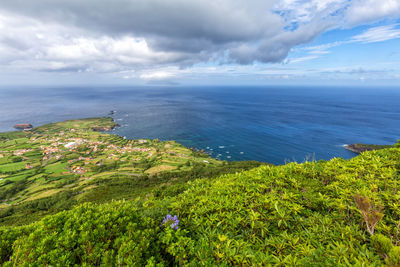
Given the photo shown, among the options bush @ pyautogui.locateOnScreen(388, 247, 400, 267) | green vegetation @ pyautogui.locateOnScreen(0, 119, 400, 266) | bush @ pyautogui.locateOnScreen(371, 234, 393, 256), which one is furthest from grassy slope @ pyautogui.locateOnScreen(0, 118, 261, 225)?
bush @ pyautogui.locateOnScreen(388, 247, 400, 267)

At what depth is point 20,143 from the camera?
265ft

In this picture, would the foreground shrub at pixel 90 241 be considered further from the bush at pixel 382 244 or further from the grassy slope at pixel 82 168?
the grassy slope at pixel 82 168

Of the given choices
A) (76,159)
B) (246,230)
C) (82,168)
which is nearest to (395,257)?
(246,230)

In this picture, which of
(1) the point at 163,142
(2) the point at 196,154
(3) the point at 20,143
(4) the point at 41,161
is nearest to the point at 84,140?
(4) the point at 41,161

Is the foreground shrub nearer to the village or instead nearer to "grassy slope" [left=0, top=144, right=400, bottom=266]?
"grassy slope" [left=0, top=144, right=400, bottom=266]

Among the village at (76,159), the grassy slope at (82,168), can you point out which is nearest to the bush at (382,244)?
the grassy slope at (82,168)

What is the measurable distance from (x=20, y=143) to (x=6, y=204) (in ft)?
194

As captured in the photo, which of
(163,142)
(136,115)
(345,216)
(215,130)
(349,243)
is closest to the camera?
(349,243)

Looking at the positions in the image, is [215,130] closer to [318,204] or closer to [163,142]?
[163,142]

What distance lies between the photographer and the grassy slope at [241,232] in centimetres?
373

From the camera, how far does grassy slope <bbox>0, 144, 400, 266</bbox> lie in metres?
3.73

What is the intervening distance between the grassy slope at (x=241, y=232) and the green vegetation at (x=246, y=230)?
0.08 feet

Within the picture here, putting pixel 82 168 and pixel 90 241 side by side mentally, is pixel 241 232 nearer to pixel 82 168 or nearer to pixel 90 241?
pixel 90 241

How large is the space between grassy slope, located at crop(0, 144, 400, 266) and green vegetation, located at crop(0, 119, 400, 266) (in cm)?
2
